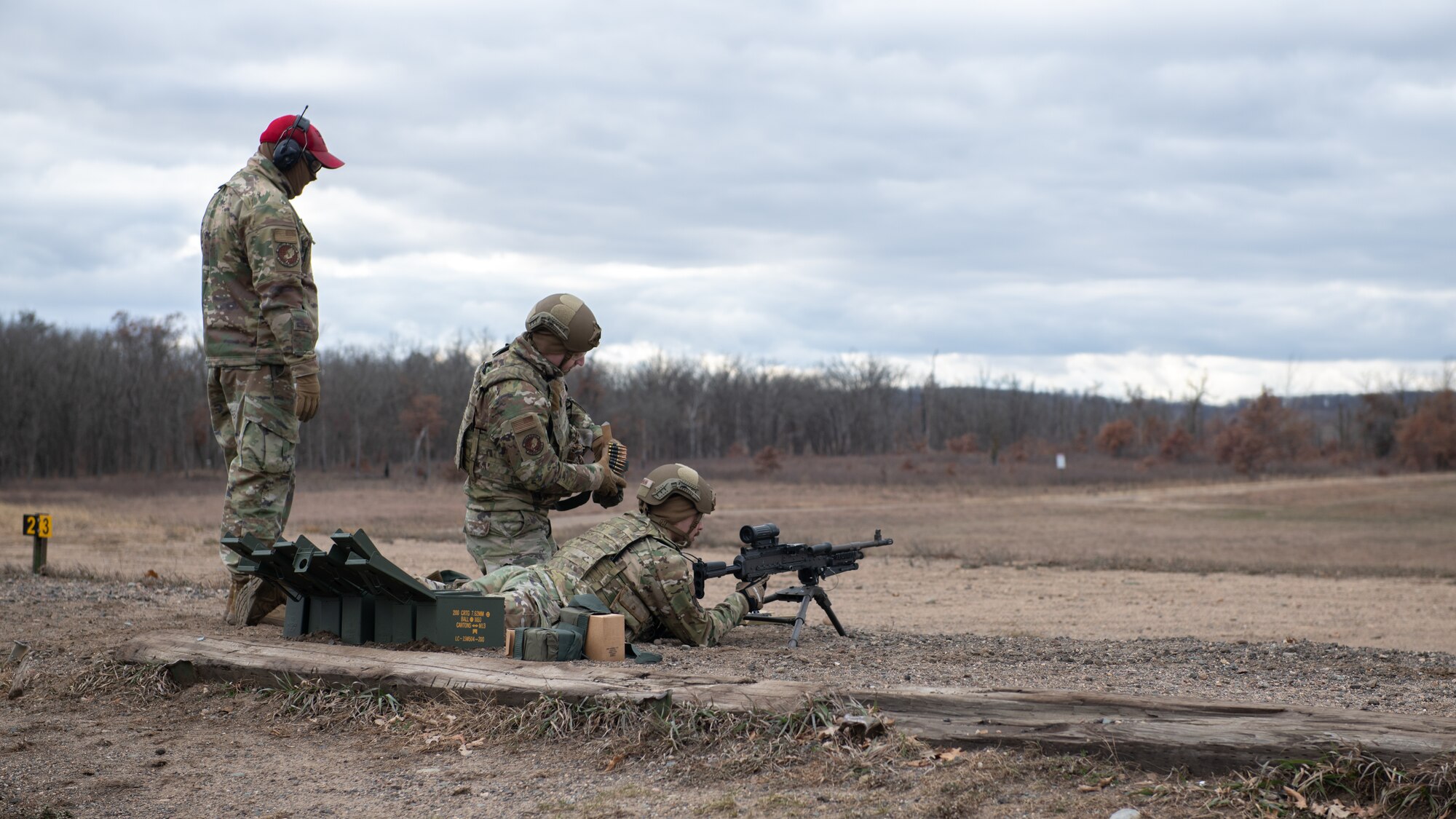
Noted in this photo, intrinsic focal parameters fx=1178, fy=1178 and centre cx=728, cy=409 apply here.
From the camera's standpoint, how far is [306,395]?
5.80m

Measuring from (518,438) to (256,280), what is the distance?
4.91ft

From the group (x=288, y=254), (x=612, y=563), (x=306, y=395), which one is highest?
(x=288, y=254)

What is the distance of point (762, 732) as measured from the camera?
159 inches

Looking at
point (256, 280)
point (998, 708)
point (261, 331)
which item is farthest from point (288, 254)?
point (998, 708)

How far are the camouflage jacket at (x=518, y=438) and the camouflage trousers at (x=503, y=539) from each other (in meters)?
0.04

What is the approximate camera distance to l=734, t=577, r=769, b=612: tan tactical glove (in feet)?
22.2

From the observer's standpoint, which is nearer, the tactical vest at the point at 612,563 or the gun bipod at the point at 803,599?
the tactical vest at the point at 612,563

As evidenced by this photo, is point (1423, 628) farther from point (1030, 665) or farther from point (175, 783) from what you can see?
point (175, 783)

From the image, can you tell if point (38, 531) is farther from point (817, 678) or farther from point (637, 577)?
point (817, 678)

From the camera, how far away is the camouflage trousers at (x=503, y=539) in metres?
6.44

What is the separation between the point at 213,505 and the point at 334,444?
135ft

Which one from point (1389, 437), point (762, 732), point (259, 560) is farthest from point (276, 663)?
point (1389, 437)

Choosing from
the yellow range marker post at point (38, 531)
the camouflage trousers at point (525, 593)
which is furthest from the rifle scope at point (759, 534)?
the yellow range marker post at point (38, 531)

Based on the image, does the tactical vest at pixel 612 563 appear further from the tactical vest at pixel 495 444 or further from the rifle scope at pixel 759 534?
the rifle scope at pixel 759 534
